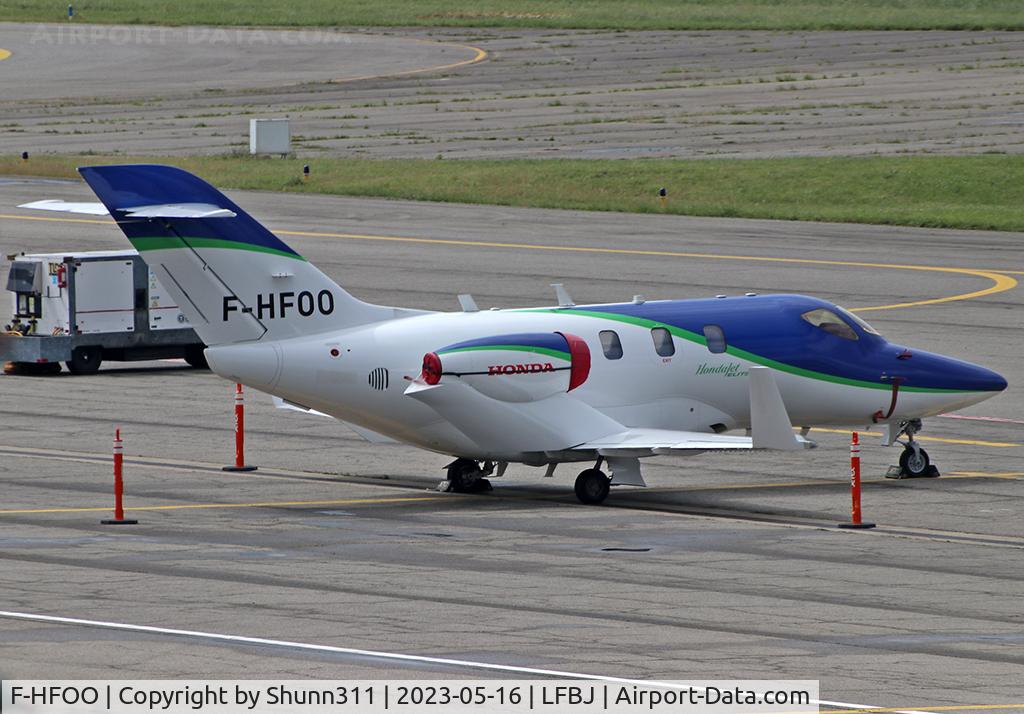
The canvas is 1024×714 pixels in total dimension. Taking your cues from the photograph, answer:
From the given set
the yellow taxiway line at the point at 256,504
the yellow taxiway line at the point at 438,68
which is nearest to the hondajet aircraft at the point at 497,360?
the yellow taxiway line at the point at 256,504

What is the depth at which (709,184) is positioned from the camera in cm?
7100

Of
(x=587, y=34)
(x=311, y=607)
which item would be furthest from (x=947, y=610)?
(x=587, y=34)

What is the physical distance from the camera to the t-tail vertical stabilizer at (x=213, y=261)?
2830 cm

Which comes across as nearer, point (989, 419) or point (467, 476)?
point (467, 476)

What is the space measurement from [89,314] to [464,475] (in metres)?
15.8

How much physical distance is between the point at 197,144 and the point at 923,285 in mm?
36561

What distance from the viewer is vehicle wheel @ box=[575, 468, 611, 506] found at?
2950 cm

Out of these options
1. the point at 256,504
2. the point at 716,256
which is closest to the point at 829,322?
the point at 256,504

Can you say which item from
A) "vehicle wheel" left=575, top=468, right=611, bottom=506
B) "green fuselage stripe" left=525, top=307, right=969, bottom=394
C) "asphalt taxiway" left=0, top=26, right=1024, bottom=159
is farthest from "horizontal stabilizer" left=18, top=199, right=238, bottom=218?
"asphalt taxiway" left=0, top=26, right=1024, bottom=159

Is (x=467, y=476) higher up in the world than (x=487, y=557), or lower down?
higher up

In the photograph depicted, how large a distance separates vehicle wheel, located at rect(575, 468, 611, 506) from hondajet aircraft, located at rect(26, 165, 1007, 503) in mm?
22

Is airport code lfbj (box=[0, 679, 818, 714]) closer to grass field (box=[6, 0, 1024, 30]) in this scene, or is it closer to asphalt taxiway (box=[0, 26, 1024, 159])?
asphalt taxiway (box=[0, 26, 1024, 159])

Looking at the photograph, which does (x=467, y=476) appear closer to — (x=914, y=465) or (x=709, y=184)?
(x=914, y=465)

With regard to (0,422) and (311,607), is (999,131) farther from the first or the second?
(311,607)
